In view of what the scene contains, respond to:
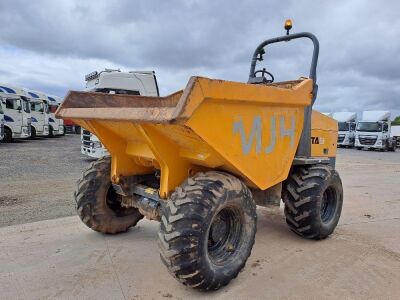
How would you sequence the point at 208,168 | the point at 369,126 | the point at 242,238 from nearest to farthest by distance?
the point at 242,238 < the point at 208,168 < the point at 369,126

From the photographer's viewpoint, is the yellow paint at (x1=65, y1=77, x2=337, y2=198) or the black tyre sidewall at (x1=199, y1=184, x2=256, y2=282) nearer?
the yellow paint at (x1=65, y1=77, x2=337, y2=198)

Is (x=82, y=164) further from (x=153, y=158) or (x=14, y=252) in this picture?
(x=153, y=158)

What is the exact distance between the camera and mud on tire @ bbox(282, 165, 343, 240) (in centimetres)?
395

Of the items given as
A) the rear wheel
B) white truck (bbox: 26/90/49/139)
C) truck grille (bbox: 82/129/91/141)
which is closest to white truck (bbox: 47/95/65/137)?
white truck (bbox: 26/90/49/139)

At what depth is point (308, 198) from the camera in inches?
155

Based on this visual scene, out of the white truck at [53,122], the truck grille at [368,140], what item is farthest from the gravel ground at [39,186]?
the truck grille at [368,140]

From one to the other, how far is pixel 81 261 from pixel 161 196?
1.03m

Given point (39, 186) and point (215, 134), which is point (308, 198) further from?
point (39, 186)

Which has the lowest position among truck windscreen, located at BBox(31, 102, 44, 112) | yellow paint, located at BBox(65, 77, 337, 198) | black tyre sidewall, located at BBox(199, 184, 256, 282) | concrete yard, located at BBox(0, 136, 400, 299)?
concrete yard, located at BBox(0, 136, 400, 299)

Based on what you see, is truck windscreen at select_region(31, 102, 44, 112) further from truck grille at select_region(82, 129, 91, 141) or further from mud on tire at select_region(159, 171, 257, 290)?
mud on tire at select_region(159, 171, 257, 290)

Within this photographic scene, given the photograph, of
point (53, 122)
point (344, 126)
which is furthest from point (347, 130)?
point (53, 122)

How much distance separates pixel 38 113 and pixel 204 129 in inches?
855

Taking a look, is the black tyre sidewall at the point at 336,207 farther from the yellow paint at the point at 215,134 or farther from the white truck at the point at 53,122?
the white truck at the point at 53,122

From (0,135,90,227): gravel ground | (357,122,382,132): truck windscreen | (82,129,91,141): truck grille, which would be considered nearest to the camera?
(0,135,90,227): gravel ground
